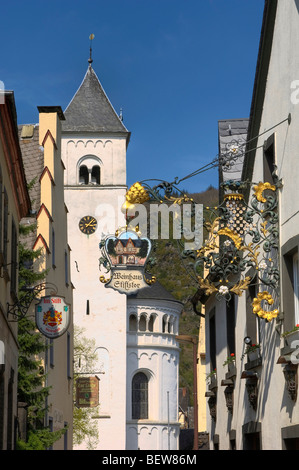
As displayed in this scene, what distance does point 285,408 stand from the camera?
1366 cm

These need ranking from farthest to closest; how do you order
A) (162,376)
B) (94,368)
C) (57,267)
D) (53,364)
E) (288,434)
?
(162,376), (94,368), (57,267), (53,364), (288,434)

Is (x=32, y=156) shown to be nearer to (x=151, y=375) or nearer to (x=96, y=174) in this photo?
(x=96, y=174)

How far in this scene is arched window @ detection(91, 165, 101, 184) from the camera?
67.1 meters

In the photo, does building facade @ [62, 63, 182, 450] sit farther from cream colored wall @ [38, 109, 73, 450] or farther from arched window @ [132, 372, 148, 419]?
cream colored wall @ [38, 109, 73, 450]

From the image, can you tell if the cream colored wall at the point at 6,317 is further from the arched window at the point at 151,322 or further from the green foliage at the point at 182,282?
the green foliage at the point at 182,282

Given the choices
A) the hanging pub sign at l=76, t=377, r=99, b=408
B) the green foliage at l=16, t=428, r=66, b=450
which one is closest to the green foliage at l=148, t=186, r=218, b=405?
the hanging pub sign at l=76, t=377, r=99, b=408

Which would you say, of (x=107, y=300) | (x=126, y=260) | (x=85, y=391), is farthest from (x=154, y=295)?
(x=126, y=260)

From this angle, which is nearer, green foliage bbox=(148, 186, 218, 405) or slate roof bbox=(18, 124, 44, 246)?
slate roof bbox=(18, 124, 44, 246)

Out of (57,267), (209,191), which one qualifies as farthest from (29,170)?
(209,191)

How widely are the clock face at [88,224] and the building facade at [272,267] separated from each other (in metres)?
45.2

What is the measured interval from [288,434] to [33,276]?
9.45 meters

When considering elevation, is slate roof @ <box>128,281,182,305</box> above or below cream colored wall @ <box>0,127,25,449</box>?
above

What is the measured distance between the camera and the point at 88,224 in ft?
209

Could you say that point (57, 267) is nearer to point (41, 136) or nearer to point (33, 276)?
point (41, 136)
